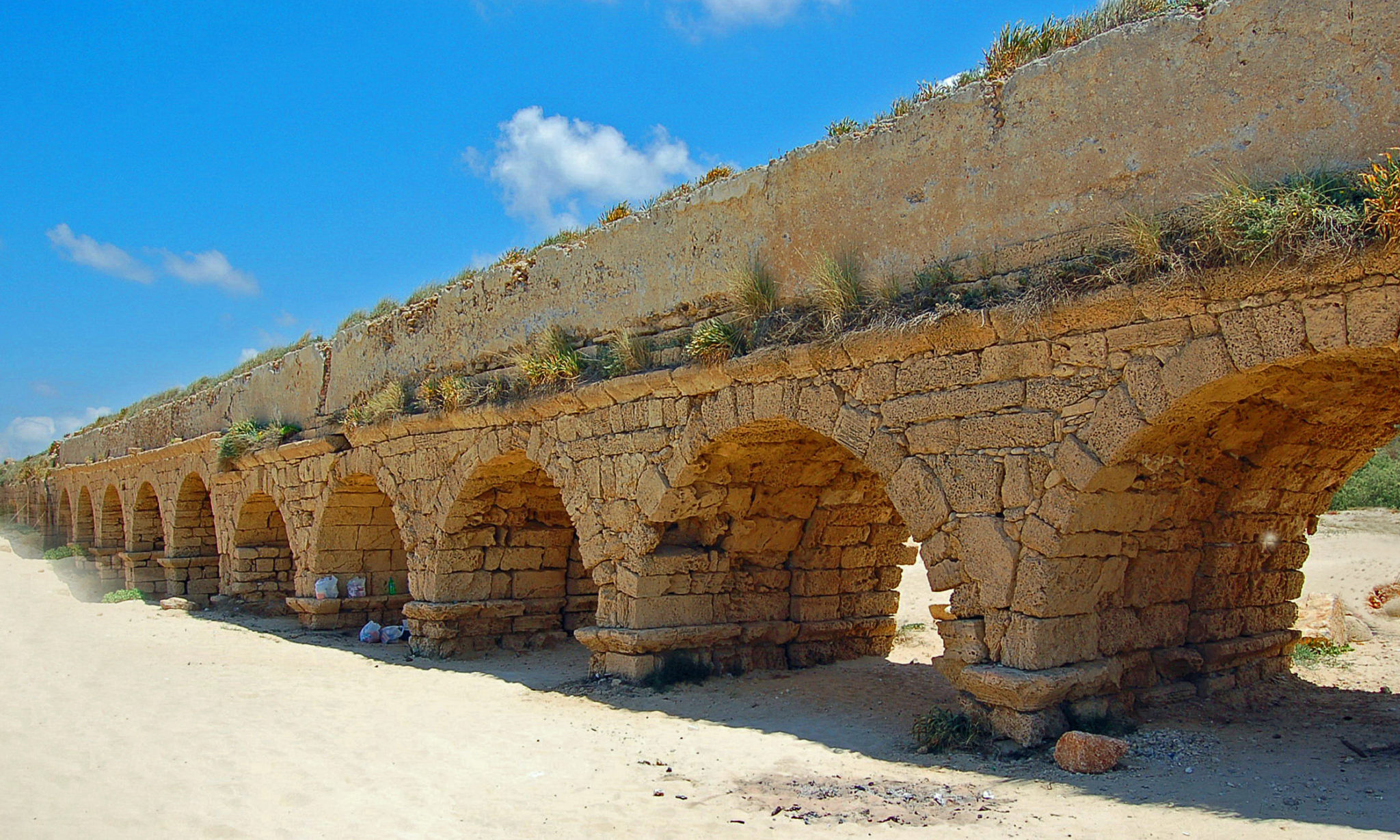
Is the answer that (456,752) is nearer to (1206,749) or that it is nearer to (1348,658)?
(1206,749)

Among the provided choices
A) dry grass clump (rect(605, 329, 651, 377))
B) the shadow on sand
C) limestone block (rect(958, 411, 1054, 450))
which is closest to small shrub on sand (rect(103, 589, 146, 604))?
the shadow on sand

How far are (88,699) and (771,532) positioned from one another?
4.76 metres

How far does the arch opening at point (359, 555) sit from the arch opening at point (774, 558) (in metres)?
4.87

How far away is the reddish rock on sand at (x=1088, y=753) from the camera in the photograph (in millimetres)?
5047

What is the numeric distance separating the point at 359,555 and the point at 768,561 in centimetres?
580

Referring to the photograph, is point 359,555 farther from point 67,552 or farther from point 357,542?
point 67,552

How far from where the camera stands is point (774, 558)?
27.5 ft

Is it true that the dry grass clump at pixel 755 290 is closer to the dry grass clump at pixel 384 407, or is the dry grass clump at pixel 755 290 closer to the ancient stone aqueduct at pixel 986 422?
the ancient stone aqueduct at pixel 986 422

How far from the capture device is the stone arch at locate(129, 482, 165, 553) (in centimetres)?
1872

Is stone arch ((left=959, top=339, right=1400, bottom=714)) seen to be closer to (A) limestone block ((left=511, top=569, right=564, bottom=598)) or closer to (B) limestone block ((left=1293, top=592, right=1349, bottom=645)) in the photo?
(B) limestone block ((left=1293, top=592, right=1349, bottom=645))

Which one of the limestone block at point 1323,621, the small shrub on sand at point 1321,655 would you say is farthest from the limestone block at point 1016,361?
the limestone block at point 1323,621

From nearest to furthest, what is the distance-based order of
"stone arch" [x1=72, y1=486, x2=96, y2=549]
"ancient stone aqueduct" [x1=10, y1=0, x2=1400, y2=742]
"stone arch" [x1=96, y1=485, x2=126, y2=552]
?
"ancient stone aqueduct" [x1=10, y1=0, x2=1400, y2=742]
"stone arch" [x1=96, y1=485, x2=126, y2=552]
"stone arch" [x1=72, y1=486, x2=96, y2=549]

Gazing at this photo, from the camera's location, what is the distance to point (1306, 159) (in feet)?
15.7

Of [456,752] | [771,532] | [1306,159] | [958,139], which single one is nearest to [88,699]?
[456,752]
